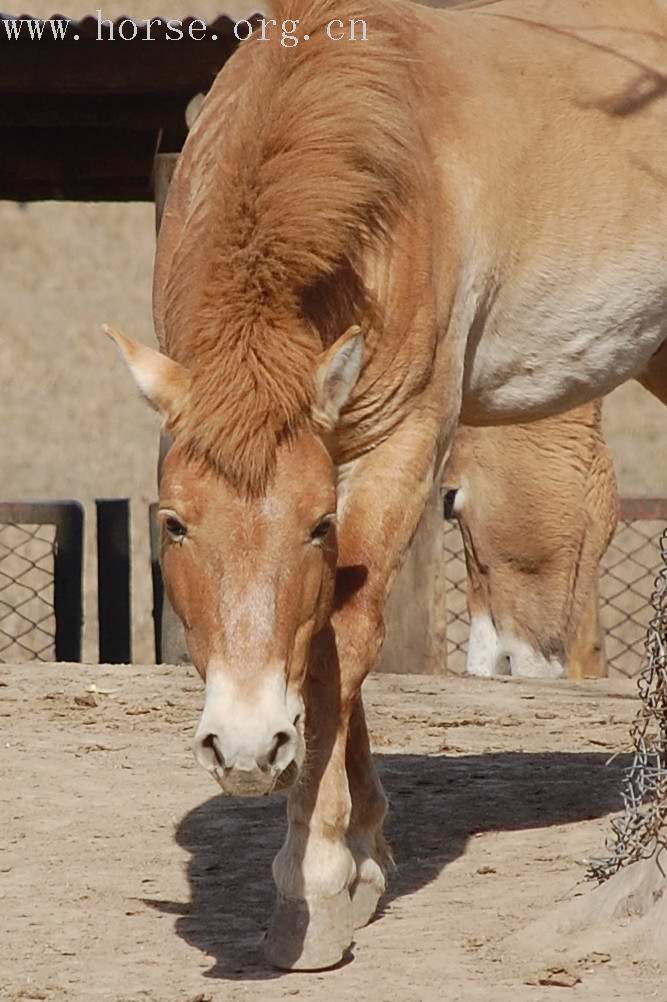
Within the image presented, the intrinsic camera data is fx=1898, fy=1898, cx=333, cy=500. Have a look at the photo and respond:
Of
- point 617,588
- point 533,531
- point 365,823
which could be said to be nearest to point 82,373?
point 617,588

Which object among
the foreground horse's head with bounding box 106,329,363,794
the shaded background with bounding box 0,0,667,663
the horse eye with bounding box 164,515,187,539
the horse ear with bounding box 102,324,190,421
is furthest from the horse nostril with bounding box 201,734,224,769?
the shaded background with bounding box 0,0,667,663

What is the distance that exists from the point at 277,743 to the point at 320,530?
0.51 m

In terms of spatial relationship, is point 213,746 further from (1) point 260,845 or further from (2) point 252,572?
(1) point 260,845

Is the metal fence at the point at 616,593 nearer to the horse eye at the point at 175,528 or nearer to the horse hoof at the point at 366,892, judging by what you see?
the horse hoof at the point at 366,892

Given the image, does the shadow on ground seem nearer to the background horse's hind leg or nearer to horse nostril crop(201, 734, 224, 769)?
horse nostril crop(201, 734, 224, 769)

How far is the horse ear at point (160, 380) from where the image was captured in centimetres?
392

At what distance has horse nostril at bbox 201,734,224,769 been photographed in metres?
3.53

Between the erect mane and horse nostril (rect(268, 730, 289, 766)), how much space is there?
0.51 m

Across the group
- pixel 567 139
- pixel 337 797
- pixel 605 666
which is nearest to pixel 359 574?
pixel 337 797

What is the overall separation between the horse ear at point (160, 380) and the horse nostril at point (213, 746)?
2.38ft

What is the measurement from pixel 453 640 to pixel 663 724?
8935 mm

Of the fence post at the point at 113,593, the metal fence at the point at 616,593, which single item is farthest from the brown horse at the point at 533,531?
the metal fence at the point at 616,593

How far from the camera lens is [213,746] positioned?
3.54m

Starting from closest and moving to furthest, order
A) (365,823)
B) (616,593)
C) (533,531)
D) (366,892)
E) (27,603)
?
(366,892) < (365,823) < (533,531) < (616,593) < (27,603)
